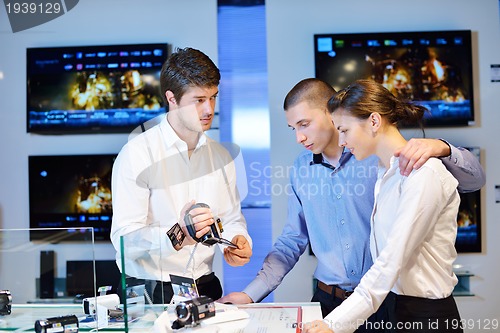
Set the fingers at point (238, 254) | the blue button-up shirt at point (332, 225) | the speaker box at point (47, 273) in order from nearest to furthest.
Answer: the speaker box at point (47, 273) → the fingers at point (238, 254) → the blue button-up shirt at point (332, 225)

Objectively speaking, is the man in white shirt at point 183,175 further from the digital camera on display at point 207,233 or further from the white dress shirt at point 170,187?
the digital camera on display at point 207,233

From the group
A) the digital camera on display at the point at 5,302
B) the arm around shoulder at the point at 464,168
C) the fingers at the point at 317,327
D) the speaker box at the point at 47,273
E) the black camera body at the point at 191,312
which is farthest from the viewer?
the arm around shoulder at the point at 464,168

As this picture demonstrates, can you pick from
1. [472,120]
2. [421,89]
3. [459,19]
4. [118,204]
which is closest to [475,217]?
[472,120]

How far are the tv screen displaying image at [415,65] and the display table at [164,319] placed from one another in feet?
8.05

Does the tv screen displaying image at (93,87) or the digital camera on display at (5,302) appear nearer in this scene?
the digital camera on display at (5,302)

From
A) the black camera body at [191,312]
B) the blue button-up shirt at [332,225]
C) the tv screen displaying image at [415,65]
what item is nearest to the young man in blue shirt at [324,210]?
the blue button-up shirt at [332,225]

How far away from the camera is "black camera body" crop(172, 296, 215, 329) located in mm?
1572

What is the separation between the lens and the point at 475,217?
162 inches

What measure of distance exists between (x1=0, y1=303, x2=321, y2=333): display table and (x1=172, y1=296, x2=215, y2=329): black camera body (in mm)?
24

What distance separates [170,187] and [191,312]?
1100 millimetres

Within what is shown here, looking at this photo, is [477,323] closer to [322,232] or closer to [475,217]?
[475,217]

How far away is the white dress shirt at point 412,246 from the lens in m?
1.82
